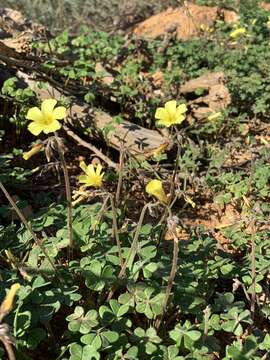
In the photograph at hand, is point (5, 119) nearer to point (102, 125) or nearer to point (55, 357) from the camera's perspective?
point (102, 125)

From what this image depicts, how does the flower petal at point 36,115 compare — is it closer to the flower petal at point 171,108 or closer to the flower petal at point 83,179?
the flower petal at point 83,179

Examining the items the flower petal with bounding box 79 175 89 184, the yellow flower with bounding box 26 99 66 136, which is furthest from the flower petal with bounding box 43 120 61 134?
the flower petal with bounding box 79 175 89 184

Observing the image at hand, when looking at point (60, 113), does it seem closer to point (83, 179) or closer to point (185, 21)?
point (83, 179)

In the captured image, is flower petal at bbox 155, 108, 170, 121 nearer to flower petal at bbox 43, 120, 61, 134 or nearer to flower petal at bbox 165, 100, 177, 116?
flower petal at bbox 165, 100, 177, 116

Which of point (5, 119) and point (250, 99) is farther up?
point (5, 119)

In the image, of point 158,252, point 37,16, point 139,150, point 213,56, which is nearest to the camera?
point 158,252

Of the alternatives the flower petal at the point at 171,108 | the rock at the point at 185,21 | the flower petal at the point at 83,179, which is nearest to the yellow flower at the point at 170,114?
the flower petal at the point at 171,108

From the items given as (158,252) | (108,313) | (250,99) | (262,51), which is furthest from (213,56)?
(108,313)

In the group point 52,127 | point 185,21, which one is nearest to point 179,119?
point 52,127
